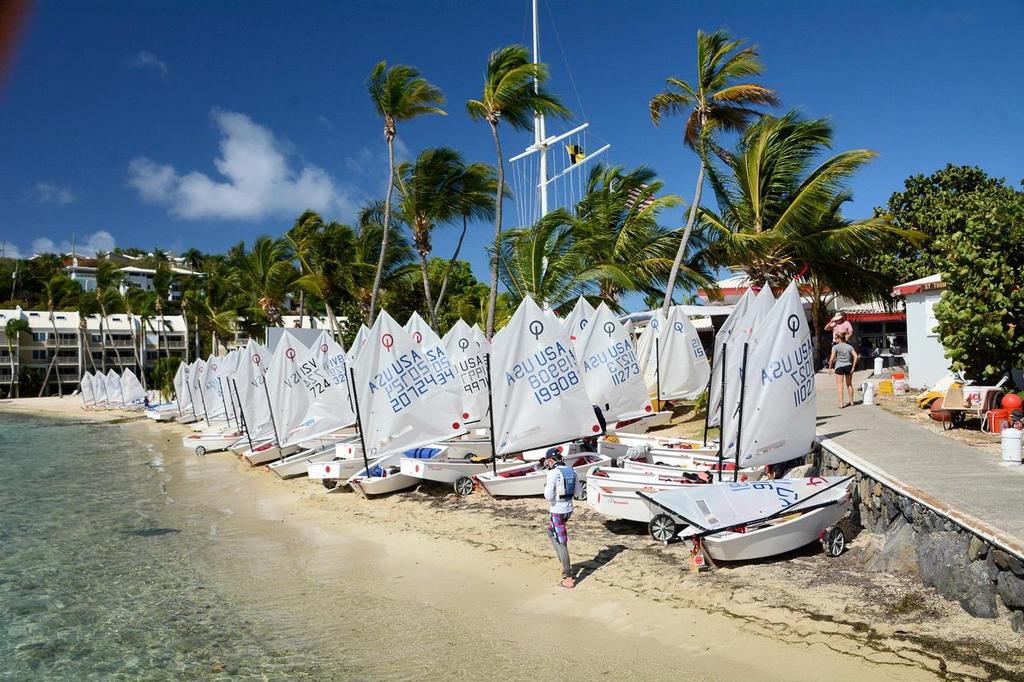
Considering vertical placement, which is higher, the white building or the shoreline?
the white building

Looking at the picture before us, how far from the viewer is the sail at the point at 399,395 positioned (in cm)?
1681

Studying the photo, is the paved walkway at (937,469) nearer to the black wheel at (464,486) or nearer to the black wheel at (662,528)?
the black wheel at (662,528)

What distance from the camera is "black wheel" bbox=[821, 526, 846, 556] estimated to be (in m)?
10.7

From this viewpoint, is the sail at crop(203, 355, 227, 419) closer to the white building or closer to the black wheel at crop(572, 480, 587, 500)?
the black wheel at crop(572, 480, 587, 500)

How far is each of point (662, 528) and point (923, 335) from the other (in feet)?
40.9

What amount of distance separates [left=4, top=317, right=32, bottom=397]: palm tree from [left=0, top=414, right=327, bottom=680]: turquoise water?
6128 cm

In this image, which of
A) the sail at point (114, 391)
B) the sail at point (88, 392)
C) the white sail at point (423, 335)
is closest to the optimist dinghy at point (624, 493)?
the white sail at point (423, 335)

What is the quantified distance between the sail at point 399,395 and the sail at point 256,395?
8725 millimetres

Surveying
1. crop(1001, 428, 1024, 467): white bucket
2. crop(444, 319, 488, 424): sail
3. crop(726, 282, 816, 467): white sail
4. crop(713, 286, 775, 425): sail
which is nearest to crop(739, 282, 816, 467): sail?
crop(726, 282, 816, 467): white sail

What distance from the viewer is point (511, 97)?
2512 cm

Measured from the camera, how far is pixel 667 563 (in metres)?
11.0

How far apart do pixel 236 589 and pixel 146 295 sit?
7606 cm

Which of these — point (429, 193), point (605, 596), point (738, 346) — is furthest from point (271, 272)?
point (605, 596)

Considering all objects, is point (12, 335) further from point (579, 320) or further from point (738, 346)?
point (738, 346)
